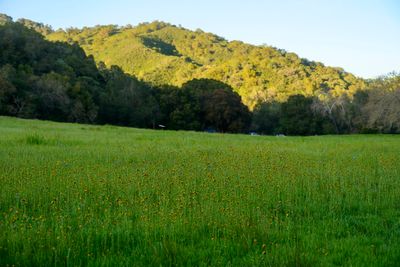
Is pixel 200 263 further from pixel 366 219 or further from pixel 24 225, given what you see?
pixel 366 219

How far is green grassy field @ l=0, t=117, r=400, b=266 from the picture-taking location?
504 cm

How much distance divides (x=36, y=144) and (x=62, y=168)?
26.9 ft

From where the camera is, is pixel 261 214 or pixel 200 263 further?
pixel 261 214

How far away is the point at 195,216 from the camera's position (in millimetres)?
6621

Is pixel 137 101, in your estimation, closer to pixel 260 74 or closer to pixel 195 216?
pixel 260 74

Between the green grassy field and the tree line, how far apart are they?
5194cm

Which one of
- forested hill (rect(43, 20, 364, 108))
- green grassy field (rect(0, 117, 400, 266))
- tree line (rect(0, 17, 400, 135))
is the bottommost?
green grassy field (rect(0, 117, 400, 266))

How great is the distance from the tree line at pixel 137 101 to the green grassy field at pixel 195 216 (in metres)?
51.9

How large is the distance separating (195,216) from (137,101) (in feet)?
225

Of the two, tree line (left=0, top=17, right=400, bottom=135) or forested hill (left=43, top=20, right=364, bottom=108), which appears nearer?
tree line (left=0, top=17, right=400, bottom=135)

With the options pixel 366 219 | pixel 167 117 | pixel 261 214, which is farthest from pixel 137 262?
pixel 167 117

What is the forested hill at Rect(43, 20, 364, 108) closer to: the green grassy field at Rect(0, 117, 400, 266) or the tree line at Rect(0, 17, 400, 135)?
the tree line at Rect(0, 17, 400, 135)

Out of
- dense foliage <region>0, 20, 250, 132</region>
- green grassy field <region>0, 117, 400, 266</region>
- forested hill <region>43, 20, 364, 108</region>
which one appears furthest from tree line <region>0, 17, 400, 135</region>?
green grassy field <region>0, 117, 400, 266</region>

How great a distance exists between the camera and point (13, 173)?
A: 376 inches
